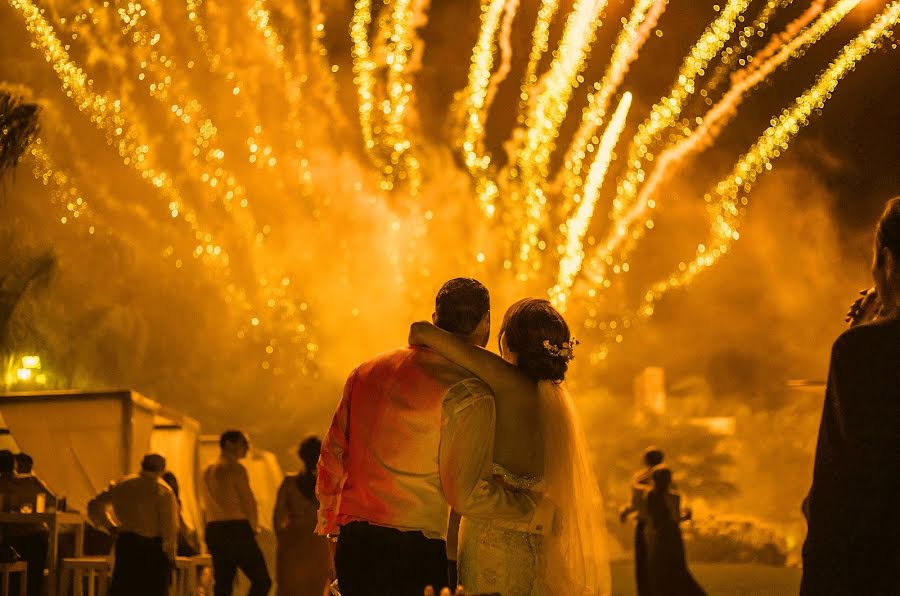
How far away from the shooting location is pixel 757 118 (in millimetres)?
25656

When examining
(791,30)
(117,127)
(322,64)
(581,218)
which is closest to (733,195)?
(581,218)

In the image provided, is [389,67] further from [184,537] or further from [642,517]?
[184,537]

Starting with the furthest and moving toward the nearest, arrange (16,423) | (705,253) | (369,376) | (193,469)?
(705,253) → (193,469) → (16,423) → (369,376)

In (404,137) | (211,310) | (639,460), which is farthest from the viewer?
(211,310)

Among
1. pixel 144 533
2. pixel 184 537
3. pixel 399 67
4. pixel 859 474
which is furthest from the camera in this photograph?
pixel 399 67

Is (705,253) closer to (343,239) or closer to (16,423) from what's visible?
(343,239)

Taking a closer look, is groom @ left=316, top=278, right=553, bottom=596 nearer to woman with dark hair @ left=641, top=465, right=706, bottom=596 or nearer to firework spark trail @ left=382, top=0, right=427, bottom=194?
woman with dark hair @ left=641, top=465, right=706, bottom=596

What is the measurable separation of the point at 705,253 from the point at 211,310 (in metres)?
14.0

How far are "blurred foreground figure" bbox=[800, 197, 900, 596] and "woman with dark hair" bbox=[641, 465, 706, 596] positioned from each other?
922cm

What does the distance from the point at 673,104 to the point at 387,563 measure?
17.6m

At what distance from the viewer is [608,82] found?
19.0 metres

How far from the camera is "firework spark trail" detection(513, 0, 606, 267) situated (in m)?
17.5

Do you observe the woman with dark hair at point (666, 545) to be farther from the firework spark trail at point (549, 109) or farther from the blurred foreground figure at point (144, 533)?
the firework spark trail at point (549, 109)

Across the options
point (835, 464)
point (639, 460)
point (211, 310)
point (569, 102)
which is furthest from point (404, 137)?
point (835, 464)
